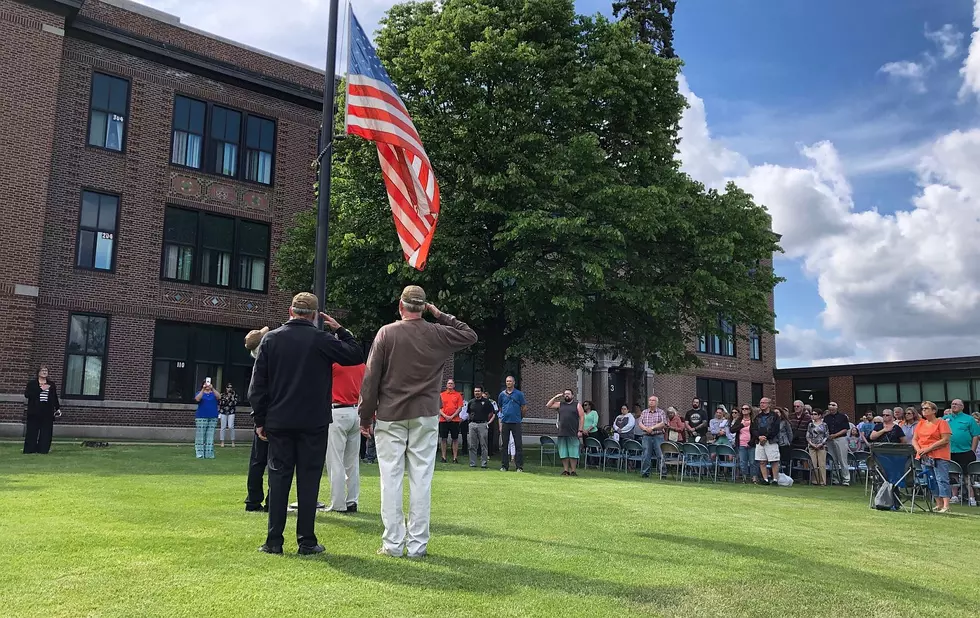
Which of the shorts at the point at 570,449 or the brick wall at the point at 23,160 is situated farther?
the brick wall at the point at 23,160

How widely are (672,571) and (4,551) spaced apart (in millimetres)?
4845

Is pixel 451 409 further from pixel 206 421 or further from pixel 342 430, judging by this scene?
pixel 342 430

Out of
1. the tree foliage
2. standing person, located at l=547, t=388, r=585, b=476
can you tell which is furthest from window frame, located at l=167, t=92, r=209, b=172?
standing person, located at l=547, t=388, r=585, b=476

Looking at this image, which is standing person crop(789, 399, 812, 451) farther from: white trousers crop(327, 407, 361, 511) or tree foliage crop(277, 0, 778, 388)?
white trousers crop(327, 407, 361, 511)

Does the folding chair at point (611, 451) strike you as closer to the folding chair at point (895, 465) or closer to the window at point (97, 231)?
the folding chair at point (895, 465)

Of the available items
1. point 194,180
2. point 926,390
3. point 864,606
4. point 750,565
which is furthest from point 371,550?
point 926,390

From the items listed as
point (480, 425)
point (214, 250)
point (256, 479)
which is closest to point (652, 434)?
point (480, 425)

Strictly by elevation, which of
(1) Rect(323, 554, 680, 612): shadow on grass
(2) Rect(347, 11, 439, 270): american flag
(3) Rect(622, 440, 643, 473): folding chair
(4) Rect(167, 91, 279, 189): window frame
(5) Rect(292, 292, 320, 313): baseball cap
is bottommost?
(1) Rect(323, 554, 680, 612): shadow on grass

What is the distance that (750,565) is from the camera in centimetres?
610

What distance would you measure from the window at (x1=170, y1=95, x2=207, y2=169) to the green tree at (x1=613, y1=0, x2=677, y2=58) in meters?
15.7

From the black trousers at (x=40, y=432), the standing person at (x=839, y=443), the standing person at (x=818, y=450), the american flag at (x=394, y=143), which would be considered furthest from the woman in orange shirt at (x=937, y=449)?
the black trousers at (x=40, y=432)

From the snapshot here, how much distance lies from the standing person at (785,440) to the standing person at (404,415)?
12.7 metres

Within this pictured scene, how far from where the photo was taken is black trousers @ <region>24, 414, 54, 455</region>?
15305 mm

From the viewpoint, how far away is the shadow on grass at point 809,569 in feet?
17.6
